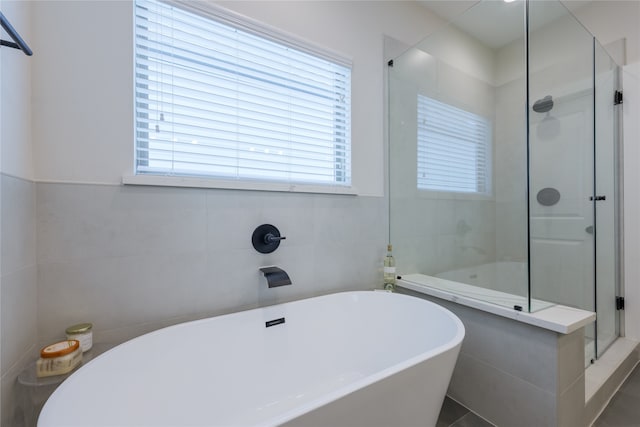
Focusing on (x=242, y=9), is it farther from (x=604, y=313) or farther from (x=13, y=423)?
(x=604, y=313)

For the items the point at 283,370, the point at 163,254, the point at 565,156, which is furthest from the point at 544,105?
the point at 163,254

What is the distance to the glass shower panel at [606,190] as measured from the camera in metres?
1.83

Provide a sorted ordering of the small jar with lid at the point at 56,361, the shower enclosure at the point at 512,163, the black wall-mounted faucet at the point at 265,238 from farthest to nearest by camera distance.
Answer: the shower enclosure at the point at 512,163, the black wall-mounted faucet at the point at 265,238, the small jar with lid at the point at 56,361

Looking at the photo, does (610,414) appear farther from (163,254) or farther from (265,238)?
(163,254)

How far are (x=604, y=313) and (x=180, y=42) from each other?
308 centimetres

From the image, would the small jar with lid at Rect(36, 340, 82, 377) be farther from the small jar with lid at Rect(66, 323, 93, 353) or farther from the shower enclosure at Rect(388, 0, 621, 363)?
the shower enclosure at Rect(388, 0, 621, 363)

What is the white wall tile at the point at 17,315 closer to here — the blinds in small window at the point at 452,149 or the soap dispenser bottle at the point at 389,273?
the soap dispenser bottle at the point at 389,273

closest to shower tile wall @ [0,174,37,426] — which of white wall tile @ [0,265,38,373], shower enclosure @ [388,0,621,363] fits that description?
white wall tile @ [0,265,38,373]

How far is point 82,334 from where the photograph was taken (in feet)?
3.16

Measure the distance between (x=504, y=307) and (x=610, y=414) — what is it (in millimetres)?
833

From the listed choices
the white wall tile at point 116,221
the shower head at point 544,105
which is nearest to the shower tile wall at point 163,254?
the white wall tile at point 116,221

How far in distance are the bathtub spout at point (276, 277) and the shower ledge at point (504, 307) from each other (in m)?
0.87

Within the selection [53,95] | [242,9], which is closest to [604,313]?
[242,9]

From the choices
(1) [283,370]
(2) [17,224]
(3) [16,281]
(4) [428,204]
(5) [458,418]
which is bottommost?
(5) [458,418]
